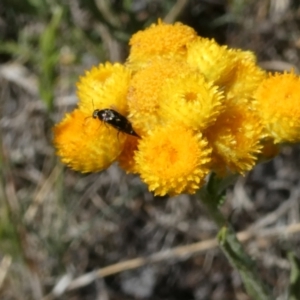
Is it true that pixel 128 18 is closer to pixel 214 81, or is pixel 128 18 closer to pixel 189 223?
pixel 189 223

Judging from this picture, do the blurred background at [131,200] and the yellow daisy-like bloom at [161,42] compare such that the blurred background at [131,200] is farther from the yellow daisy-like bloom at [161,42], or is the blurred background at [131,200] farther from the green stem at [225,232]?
the yellow daisy-like bloom at [161,42]

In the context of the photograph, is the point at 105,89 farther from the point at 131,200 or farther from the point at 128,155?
the point at 131,200

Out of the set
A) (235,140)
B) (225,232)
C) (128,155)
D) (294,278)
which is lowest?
(294,278)

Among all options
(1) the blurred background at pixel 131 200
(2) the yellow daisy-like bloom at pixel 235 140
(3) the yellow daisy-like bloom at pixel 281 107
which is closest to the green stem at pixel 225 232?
(2) the yellow daisy-like bloom at pixel 235 140

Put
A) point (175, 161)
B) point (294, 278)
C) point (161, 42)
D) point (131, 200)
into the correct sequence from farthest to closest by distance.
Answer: point (131, 200)
point (294, 278)
point (161, 42)
point (175, 161)

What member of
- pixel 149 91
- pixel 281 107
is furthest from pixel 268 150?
pixel 149 91

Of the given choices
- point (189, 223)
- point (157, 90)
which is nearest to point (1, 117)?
point (189, 223)

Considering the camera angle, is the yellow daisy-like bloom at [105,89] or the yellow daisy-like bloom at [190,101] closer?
the yellow daisy-like bloom at [190,101]
